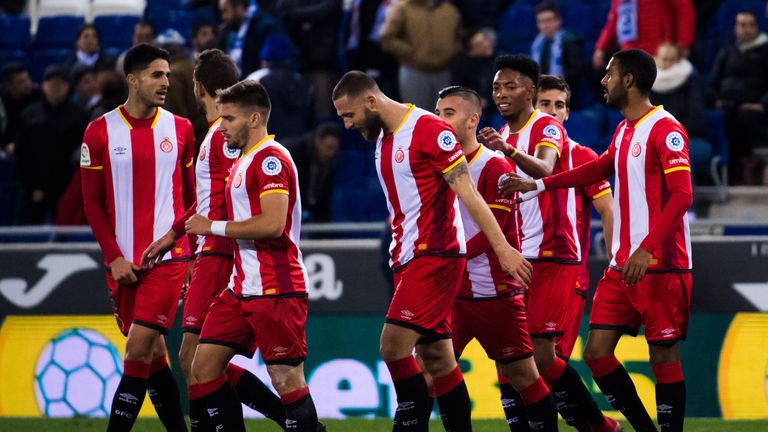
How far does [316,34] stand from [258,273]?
6535 millimetres

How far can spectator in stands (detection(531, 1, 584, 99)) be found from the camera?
12.0 meters

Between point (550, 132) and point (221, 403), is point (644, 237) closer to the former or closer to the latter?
point (550, 132)

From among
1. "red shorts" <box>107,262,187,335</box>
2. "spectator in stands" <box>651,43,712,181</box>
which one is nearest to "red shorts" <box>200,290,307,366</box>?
"red shorts" <box>107,262,187,335</box>

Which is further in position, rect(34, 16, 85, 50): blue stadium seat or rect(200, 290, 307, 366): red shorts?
rect(34, 16, 85, 50): blue stadium seat

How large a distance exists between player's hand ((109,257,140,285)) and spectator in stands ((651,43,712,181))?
5438 millimetres

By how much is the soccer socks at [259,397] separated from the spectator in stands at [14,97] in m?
6.46

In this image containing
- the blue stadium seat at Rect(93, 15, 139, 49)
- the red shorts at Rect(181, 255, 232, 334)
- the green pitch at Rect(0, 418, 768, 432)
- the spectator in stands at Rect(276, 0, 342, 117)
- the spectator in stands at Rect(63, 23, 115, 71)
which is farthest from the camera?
the blue stadium seat at Rect(93, 15, 139, 49)

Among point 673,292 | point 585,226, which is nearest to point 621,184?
point 673,292

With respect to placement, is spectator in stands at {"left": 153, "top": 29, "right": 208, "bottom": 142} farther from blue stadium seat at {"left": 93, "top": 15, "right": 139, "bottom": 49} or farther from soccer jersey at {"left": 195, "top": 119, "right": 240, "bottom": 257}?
blue stadium seat at {"left": 93, "top": 15, "right": 139, "bottom": 49}

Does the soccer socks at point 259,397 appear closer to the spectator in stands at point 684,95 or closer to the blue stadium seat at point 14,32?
the spectator in stands at point 684,95

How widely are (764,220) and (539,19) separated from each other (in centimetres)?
344

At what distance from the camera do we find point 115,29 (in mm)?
15102

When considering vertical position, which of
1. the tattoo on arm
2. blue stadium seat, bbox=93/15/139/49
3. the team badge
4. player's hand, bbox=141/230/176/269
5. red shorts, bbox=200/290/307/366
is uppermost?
blue stadium seat, bbox=93/15/139/49

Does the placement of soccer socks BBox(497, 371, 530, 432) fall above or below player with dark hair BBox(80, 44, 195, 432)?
below
